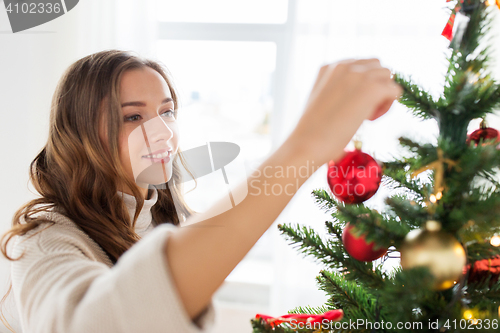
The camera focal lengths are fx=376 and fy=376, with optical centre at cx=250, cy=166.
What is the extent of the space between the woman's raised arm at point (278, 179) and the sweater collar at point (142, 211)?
557 millimetres

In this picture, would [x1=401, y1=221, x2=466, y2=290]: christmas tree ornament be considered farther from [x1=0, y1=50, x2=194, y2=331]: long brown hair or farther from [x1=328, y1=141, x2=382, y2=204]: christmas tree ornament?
[x1=0, y1=50, x2=194, y2=331]: long brown hair

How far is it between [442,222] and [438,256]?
5 centimetres

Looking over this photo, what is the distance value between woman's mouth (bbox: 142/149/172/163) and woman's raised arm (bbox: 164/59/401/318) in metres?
0.48

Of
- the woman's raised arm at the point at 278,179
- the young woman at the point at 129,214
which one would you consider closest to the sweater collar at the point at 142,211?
the young woman at the point at 129,214

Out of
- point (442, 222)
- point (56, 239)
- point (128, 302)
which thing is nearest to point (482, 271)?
point (442, 222)

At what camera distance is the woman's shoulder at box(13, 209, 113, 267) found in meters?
0.50

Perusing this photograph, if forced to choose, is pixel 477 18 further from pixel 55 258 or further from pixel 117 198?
pixel 117 198

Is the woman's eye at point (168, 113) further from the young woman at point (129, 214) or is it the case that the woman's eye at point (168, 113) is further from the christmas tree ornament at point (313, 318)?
the christmas tree ornament at point (313, 318)

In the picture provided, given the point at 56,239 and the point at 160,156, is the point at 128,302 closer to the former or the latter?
the point at 56,239

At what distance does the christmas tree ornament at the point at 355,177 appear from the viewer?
1.36 ft

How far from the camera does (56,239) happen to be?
1.76ft

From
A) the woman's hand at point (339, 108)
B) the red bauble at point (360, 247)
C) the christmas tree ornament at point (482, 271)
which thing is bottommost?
the christmas tree ornament at point (482, 271)

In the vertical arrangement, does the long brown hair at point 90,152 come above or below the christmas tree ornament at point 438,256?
below

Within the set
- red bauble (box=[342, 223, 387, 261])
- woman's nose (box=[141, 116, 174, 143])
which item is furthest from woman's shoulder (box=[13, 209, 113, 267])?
red bauble (box=[342, 223, 387, 261])
